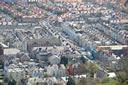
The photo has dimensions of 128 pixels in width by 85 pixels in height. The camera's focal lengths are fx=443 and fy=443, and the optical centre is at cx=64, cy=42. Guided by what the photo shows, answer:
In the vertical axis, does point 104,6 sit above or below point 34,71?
below

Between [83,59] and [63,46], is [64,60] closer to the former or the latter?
[83,59]

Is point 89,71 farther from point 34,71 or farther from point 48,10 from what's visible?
point 48,10

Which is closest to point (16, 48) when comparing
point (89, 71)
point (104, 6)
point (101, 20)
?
point (89, 71)

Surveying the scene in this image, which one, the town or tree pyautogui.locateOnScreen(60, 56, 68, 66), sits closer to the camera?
the town

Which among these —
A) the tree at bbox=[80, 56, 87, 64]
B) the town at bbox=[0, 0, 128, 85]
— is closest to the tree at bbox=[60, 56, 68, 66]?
the town at bbox=[0, 0, 128, 85]

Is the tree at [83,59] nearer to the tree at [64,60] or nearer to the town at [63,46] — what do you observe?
the town at [63,46]

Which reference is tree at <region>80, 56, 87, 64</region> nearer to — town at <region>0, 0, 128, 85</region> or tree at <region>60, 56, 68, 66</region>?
town at <region>0, 0, 128, 85</region>

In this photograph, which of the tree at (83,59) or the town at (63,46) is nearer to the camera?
the town at (63,46)

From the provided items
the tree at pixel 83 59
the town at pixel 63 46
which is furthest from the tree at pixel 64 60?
the tree at pixel 83 59
